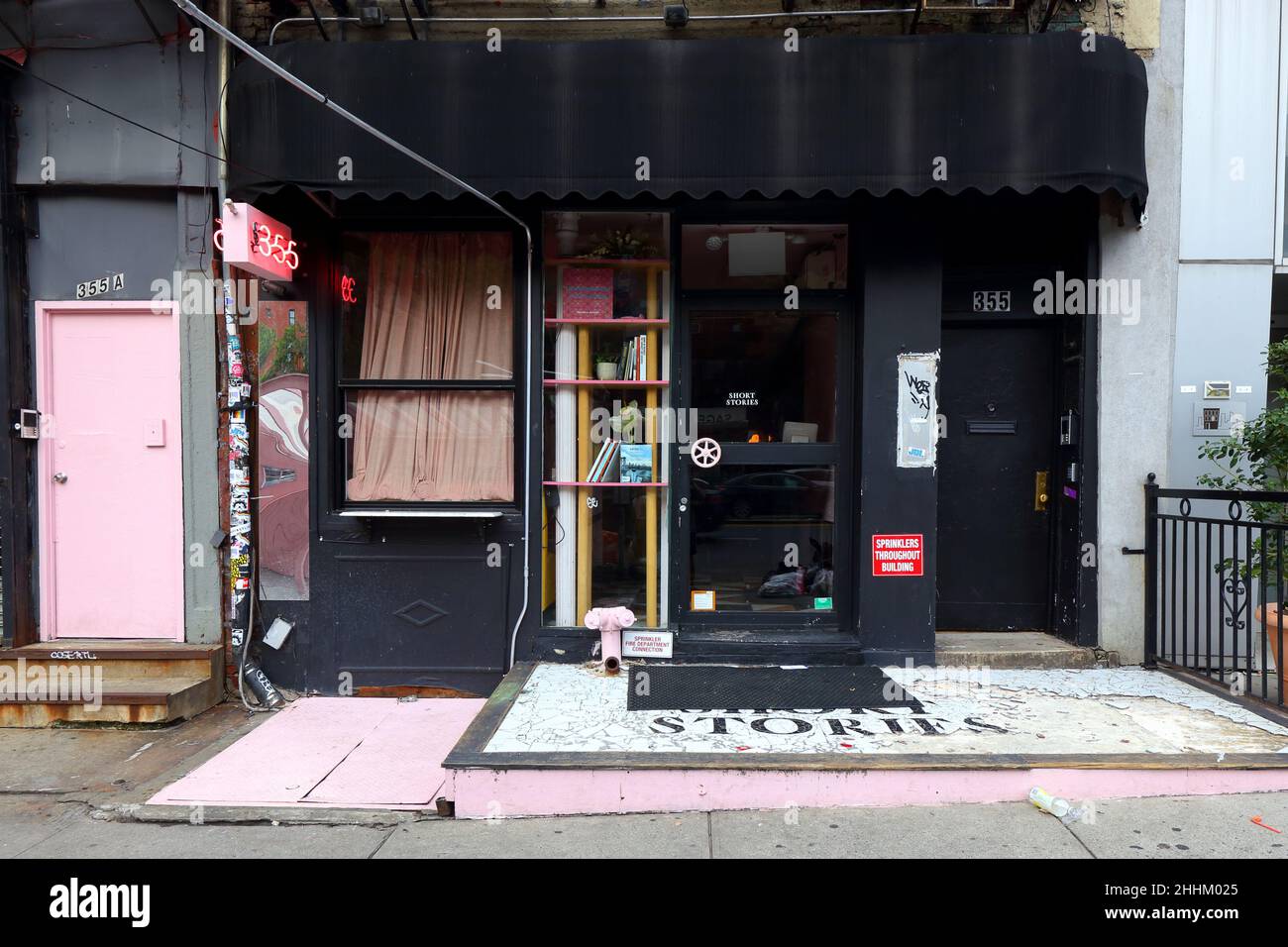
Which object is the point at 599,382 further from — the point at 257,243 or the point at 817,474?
the point at 257,243

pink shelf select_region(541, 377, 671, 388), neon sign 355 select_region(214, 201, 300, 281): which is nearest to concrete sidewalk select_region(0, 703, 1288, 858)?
pink shelf select_region(541, 377, 671, 388)

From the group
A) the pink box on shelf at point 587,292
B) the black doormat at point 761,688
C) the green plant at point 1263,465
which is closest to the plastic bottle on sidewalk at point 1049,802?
the black doormat at point 761,688

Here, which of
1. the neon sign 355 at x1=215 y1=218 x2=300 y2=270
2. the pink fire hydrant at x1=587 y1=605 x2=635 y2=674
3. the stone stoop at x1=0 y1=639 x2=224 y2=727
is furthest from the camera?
the pink fire hydrant at x1=587 y1=605 x2=635 y2=674

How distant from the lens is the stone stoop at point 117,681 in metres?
5.14

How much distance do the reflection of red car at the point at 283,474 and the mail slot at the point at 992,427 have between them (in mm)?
5062

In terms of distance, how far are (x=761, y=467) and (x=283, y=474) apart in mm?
3534

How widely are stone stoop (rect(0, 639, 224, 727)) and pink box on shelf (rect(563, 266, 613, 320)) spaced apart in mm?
3598

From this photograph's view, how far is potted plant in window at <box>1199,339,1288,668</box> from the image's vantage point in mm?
4660

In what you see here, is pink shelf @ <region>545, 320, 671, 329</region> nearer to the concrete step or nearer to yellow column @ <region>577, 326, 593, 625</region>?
yellow column @ <region>577, 326, 593, 625</region>

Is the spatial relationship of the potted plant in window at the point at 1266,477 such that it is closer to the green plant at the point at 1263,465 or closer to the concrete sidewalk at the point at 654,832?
the green plant at the point at 1263,465

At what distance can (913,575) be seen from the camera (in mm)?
5410

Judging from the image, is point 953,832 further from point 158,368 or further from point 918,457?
point 158,368

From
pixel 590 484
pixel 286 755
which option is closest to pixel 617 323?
pixel 590 484

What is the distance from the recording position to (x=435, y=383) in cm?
565
